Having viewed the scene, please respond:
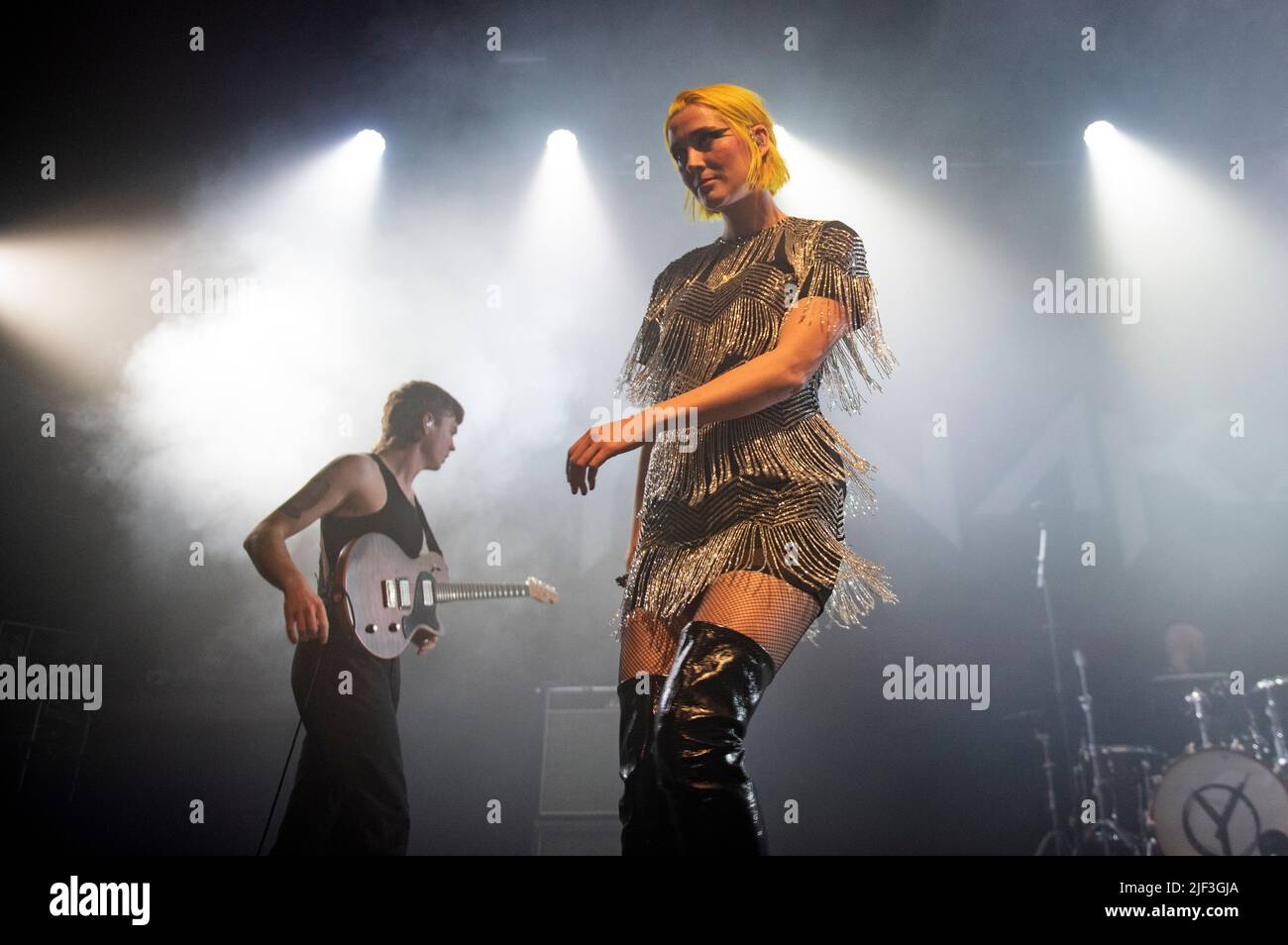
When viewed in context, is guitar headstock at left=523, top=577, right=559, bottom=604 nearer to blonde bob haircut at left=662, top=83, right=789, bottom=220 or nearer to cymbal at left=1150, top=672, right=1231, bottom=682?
blonde bob haircut at left=662, top=83, right=789, bottom=220

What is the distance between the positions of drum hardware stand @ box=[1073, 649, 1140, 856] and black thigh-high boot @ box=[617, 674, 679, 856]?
2.23 meters

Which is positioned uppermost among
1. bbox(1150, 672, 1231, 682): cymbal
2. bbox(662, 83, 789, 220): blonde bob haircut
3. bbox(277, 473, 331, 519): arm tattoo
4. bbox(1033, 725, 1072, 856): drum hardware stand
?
bbox(662, 83, 789, 220): blonde bob haircut

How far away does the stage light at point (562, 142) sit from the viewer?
158 inches

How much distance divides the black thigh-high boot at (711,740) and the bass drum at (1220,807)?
227 centimetres

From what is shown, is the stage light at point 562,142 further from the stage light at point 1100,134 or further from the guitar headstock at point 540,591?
the stage light at point 1100,134

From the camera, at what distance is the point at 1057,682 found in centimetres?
350

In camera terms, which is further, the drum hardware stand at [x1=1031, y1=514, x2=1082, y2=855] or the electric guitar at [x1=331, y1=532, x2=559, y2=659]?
the drum hardware stand at [x1=1031, y1=514, x2=1082, y2=855]

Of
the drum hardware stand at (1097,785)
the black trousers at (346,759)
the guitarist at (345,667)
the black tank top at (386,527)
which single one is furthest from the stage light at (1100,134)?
the black trousers at (346,759)

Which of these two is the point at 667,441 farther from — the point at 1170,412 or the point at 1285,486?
the point at 1285,486

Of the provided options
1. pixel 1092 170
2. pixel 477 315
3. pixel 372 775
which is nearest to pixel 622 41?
pixel 477 315

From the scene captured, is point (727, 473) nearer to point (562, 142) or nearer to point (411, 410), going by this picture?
point (411, 410)

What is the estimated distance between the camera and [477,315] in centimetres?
382

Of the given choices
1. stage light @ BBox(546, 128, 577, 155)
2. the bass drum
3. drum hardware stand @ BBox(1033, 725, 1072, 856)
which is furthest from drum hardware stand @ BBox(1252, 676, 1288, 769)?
stage light @ BBox(546, 128, 577, 155)

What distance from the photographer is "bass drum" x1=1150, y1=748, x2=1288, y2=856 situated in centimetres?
301
